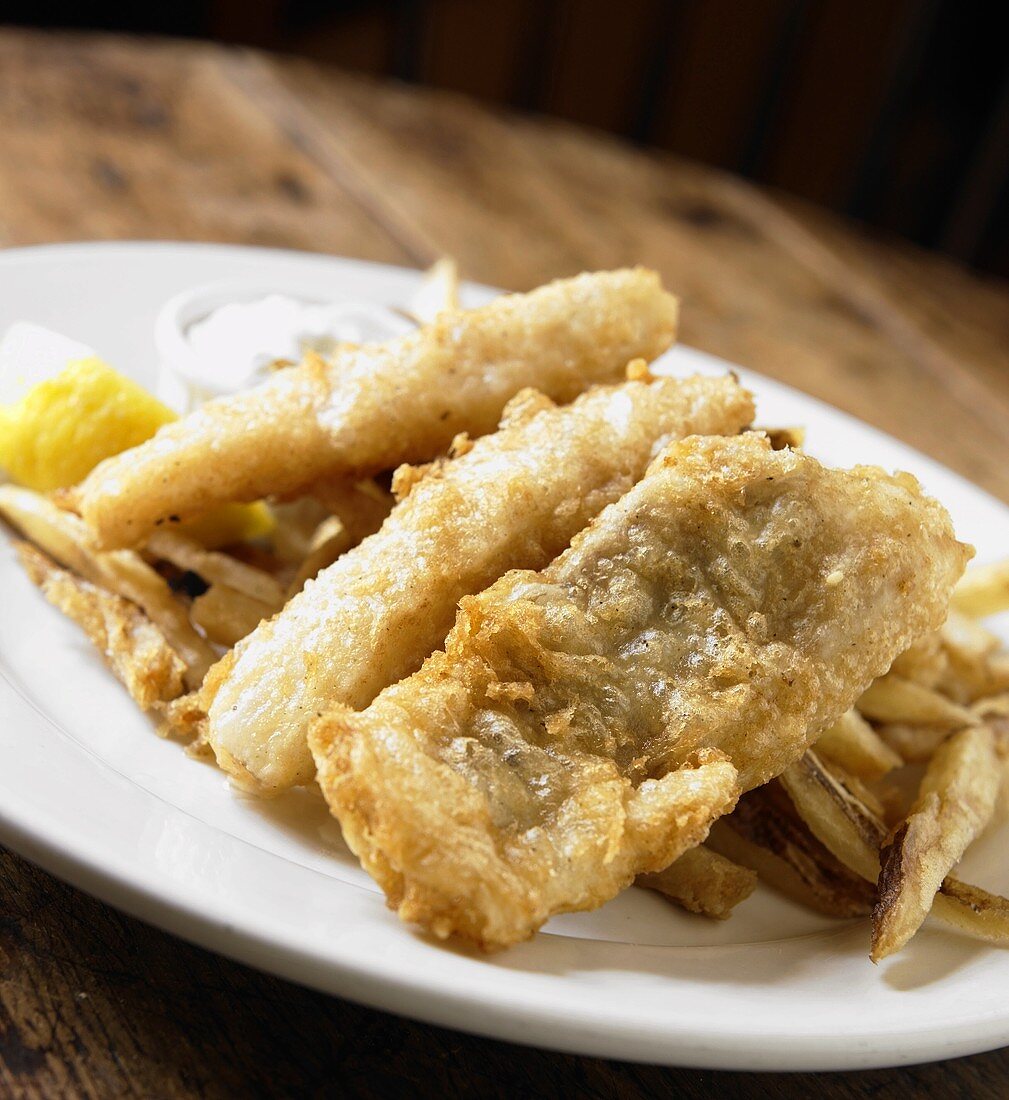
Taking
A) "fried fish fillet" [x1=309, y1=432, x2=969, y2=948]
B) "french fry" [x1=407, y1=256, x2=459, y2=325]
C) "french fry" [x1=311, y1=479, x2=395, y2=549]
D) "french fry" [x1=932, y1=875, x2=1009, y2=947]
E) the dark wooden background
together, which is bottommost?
the dark wooden background

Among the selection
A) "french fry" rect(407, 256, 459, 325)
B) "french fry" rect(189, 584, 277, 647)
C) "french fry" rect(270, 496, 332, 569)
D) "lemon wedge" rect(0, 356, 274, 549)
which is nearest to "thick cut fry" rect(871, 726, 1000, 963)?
"french fry" rect(189, 584, 277, 647)

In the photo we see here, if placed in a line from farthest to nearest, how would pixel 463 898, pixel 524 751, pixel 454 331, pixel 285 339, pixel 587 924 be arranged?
pixel 285 339
pixel 454 331
pixel 587 924
pixel 524 751
pixel 463 898

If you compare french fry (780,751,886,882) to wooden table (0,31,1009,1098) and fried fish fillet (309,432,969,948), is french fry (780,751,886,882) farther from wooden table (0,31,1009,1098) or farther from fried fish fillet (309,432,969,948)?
wooden table (0,31,1009,1098)

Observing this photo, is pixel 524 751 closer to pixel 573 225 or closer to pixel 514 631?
pixel 514 631

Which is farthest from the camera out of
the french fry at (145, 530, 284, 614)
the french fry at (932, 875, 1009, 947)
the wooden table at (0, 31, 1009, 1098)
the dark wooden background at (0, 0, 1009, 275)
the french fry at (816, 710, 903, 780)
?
the dark wooden background at (0, 0, 1009, 275)

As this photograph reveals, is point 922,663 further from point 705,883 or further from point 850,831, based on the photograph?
point 705,883

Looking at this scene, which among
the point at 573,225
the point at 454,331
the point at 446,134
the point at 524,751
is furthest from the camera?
the point at 446,134

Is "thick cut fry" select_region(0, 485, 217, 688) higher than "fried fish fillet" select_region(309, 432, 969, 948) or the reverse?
the reverse

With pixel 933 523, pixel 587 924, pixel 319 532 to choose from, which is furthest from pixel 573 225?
pixel 587 924
